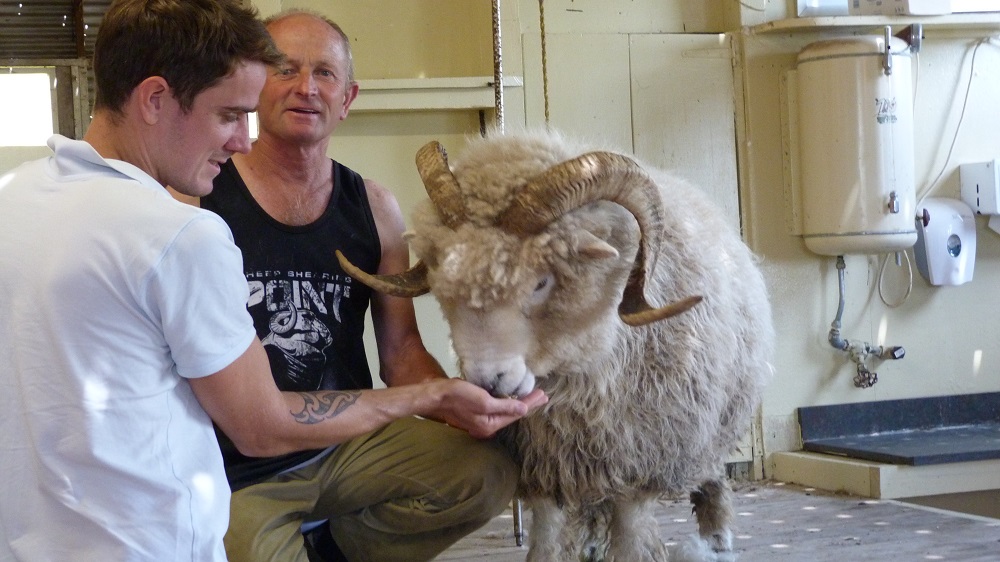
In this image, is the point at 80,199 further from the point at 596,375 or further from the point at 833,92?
the point at 833,92

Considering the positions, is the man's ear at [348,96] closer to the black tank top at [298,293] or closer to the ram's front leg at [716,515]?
the black tank top at [298,293]

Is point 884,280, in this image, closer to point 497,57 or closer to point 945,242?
point 945,242

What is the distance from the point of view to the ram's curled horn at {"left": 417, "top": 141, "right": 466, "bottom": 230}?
2.75m

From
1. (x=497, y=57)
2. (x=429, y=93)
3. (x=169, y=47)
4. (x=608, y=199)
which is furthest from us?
(x=429, y=93)

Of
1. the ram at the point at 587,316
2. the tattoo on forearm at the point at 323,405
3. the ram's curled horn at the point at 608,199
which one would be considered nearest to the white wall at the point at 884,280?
the ram at the point at 587,316

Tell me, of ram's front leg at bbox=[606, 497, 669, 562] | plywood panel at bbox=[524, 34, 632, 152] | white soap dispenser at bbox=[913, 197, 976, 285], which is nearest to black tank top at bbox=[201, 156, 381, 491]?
ram's front leg at bbox=[606, 497, 669, 562]

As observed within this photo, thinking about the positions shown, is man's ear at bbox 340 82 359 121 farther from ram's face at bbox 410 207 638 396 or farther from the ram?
ram's face at bbox 410 207 638 396

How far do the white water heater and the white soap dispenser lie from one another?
314 mm

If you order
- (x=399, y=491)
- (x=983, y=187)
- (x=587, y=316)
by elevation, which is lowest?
(x=399, y=491)

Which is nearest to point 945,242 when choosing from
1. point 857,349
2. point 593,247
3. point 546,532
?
point 857,349

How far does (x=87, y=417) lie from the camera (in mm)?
1647

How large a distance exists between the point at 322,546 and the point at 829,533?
2331mm

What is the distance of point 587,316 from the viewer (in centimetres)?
277

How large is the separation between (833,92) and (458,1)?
84.5 inches
